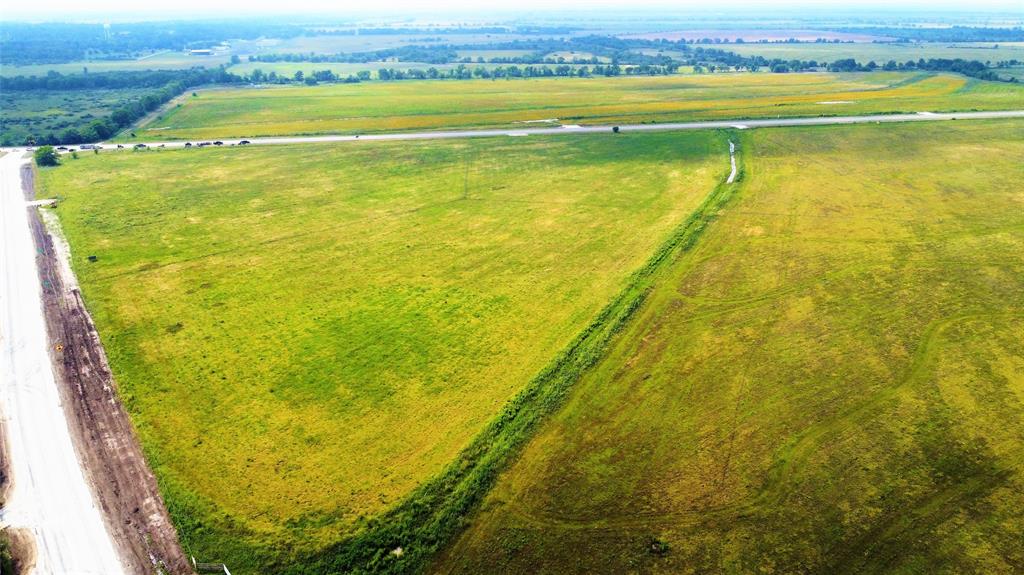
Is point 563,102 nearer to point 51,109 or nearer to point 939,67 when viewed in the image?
point 939,67

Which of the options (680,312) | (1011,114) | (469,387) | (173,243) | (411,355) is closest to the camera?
(469,387)

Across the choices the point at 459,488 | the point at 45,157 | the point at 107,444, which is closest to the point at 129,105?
the point at 45,157

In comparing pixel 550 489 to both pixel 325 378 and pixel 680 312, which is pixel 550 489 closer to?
pixel 325 378

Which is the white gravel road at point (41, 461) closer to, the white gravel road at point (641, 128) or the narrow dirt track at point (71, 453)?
the narrow dirt track at point (71, 453)

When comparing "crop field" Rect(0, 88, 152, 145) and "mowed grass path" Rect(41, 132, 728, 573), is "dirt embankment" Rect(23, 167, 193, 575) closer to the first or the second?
"mowed grass path" Rect(41, 132, 728, 573)

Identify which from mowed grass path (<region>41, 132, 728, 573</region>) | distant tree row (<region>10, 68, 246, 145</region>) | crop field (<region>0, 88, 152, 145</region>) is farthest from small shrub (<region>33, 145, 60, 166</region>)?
crop field (<region>0, 88, 152, 145</region>)

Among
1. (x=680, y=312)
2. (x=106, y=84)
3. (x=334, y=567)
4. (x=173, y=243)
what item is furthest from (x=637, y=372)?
(x=106, y=84)
